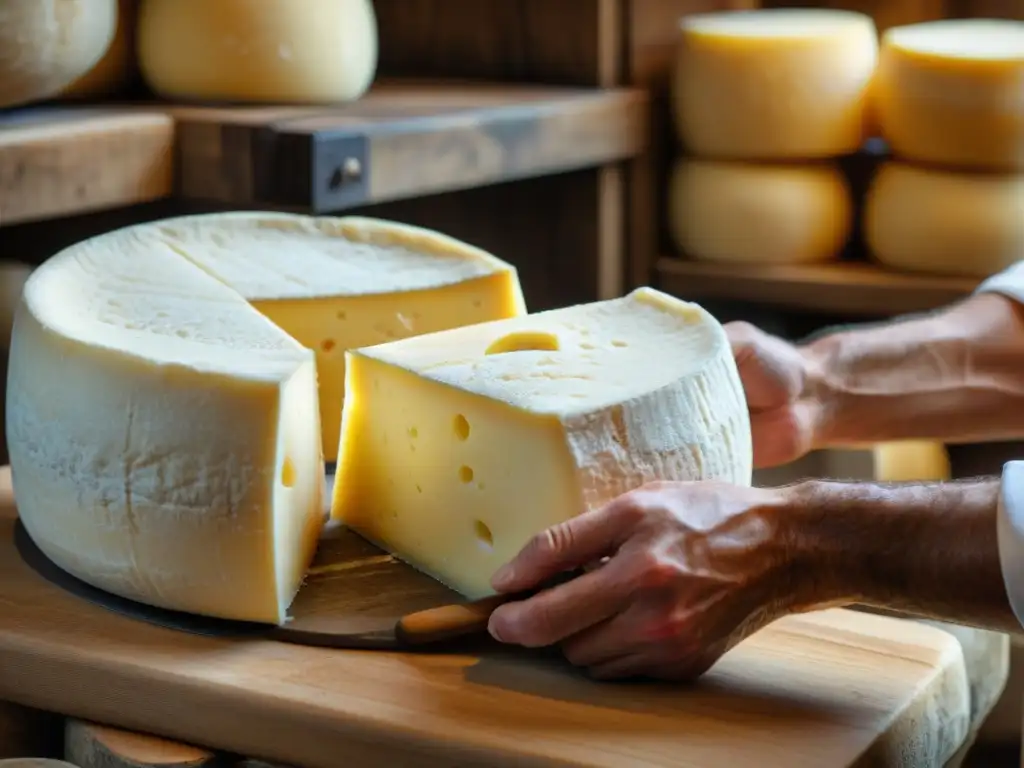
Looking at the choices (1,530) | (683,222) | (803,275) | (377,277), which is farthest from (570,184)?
(1,530)

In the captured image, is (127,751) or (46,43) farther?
(46,43)

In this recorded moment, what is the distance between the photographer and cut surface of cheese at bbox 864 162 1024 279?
2027mm

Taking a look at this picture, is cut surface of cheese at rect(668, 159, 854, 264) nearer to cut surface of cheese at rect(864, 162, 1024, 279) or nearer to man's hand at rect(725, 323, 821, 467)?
cut surface of cheese at rect(864, 162, 1024, 279)

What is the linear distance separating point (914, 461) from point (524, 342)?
922 mm

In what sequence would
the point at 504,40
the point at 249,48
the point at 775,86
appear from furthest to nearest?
the point at 504,40, the point at 775,86, the point at 249,48

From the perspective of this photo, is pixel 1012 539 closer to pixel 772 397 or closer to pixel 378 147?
pixel 772 397

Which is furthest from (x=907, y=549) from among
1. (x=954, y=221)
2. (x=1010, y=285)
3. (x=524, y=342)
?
(x=954, y=221)

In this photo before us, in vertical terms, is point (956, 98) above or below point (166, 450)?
above

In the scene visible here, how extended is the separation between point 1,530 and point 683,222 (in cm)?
118

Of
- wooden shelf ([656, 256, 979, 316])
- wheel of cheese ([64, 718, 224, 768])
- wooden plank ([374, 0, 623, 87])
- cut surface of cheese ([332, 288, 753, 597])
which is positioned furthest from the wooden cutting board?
wooden plank ([374, 0, 623, 87])

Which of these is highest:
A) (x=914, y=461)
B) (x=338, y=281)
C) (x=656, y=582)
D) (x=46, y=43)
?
(x=46, y=43)

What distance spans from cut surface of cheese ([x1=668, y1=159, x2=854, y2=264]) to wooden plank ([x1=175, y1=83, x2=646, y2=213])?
259mm

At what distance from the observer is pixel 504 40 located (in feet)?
7.27

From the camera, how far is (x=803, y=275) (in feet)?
7.02
